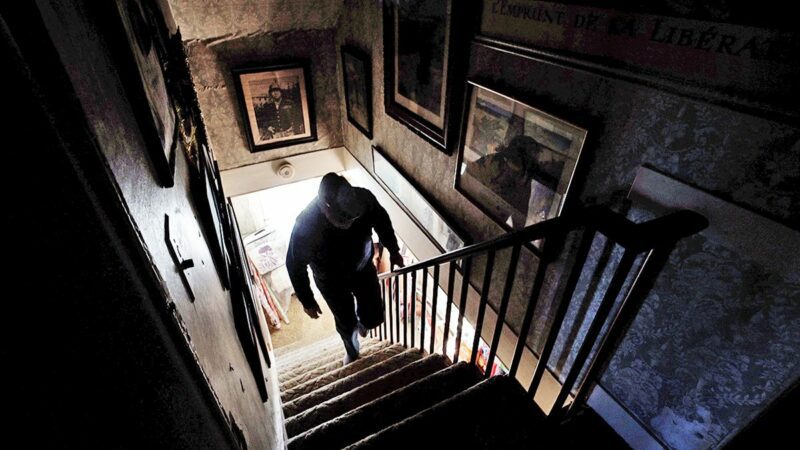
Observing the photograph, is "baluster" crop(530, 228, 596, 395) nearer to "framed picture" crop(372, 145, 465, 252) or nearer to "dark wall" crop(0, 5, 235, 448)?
"dark wall" crop(0, 5, 235, 448)

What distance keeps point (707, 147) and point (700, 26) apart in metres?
0.39

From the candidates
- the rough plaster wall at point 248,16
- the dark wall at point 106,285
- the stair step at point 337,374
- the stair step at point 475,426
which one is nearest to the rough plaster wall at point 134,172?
the dark wall at point 106,285

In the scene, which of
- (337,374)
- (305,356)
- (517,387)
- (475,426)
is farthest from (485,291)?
(305,356)

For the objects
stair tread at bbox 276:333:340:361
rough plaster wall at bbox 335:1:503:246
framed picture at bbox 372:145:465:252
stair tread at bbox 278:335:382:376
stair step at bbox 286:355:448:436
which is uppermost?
rough plaster wall at bbox 335:1:503:246

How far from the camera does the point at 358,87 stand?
3.94 meters

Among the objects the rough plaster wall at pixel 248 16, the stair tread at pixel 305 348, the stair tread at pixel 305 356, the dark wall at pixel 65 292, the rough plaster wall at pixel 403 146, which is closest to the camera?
the dark wall at pixel 65 292

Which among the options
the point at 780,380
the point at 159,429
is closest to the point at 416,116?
the point at 780,380

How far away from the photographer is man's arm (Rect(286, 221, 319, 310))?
2.52 m

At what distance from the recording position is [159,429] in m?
0.49

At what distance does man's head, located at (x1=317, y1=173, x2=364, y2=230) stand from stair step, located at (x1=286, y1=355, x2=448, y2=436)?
1.07m

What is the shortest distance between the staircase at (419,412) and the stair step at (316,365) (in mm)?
211

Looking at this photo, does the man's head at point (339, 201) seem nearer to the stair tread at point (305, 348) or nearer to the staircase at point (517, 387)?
the staircase at point (517, 387)

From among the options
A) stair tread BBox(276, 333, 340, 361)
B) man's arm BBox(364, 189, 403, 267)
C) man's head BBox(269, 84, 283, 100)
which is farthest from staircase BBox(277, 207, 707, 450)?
man's head BBox(269, 84, 283, 100)

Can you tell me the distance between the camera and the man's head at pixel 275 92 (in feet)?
13.4
